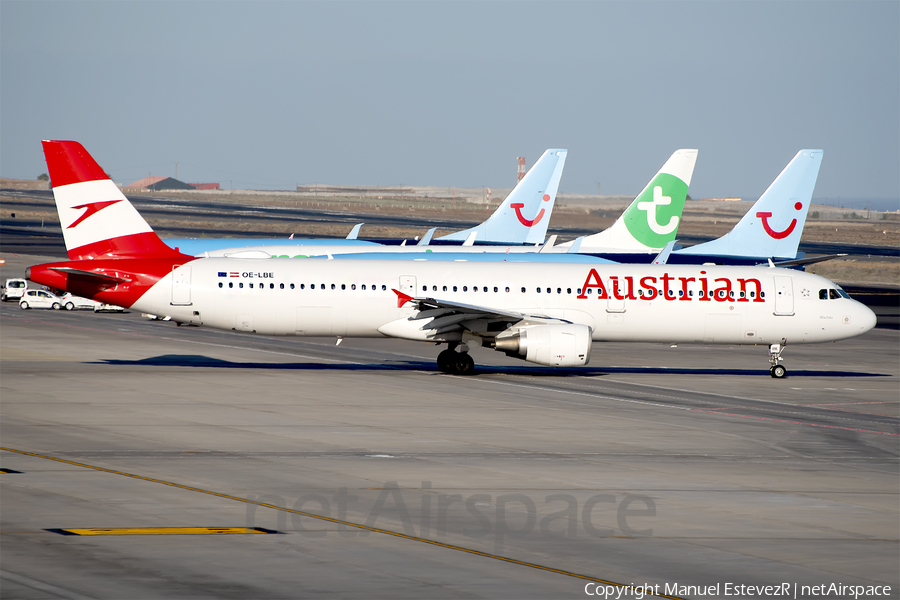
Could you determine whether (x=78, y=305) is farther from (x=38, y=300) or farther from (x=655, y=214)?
(x=655, y=214)

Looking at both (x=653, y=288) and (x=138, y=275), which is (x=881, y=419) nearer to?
(x=653, y=288)

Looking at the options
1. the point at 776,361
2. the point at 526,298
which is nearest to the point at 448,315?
the point at 526,298

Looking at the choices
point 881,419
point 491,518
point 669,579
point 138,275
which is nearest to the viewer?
point 669,579

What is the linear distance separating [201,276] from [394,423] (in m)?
12.0

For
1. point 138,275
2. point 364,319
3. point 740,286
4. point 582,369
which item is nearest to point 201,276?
point 138,275

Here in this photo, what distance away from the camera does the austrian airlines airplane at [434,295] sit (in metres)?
35.8


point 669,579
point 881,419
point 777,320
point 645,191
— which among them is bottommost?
point 669,579

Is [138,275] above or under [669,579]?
above

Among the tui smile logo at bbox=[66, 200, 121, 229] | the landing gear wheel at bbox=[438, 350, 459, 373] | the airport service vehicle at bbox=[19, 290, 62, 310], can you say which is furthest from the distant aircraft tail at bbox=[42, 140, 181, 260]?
the airport service vehicle at bbox=[19, 290, 62, 310]

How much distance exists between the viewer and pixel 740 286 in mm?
38875

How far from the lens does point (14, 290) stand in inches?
2496

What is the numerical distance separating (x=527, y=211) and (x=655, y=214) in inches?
400

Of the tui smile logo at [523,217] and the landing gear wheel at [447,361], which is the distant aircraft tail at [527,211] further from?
the landing gear wheel at [447,361]

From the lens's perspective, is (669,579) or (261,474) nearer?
(669,579)
